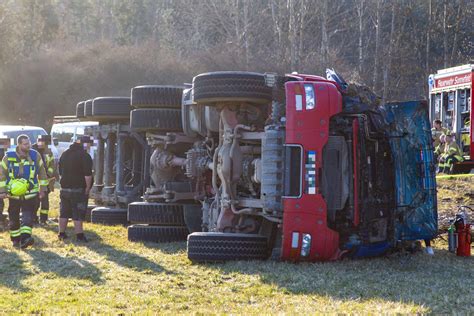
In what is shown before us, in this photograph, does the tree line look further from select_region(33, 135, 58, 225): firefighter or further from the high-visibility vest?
the high-visibility vest

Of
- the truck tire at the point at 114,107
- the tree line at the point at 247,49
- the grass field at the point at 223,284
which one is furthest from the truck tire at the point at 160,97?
the tree line at the point at 247,49

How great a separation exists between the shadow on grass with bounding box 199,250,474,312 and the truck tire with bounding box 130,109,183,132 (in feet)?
11.0

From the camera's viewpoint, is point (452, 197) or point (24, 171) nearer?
point (24, 171)

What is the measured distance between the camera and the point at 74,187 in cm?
1175

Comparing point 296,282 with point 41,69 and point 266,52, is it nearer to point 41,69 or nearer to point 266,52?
point 266,52

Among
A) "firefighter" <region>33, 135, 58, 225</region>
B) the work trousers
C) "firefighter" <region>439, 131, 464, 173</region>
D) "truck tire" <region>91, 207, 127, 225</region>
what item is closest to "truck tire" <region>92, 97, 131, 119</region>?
"firefighter" <region>33, 135, 58, 225</region>

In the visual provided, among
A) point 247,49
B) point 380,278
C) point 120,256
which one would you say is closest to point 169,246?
point 120,256

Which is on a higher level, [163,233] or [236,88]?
[236,88]

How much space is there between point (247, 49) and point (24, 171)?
89.2 feet

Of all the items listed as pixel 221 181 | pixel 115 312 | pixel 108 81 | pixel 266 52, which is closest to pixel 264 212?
pixel 221 181

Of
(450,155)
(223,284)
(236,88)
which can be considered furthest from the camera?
(450,155)

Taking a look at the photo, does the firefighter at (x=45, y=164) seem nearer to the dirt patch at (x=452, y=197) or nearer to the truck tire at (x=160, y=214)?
the truck tire at (x=160, y=214)

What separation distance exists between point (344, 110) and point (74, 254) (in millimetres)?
3693

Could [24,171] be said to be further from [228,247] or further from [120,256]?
[228,247]
